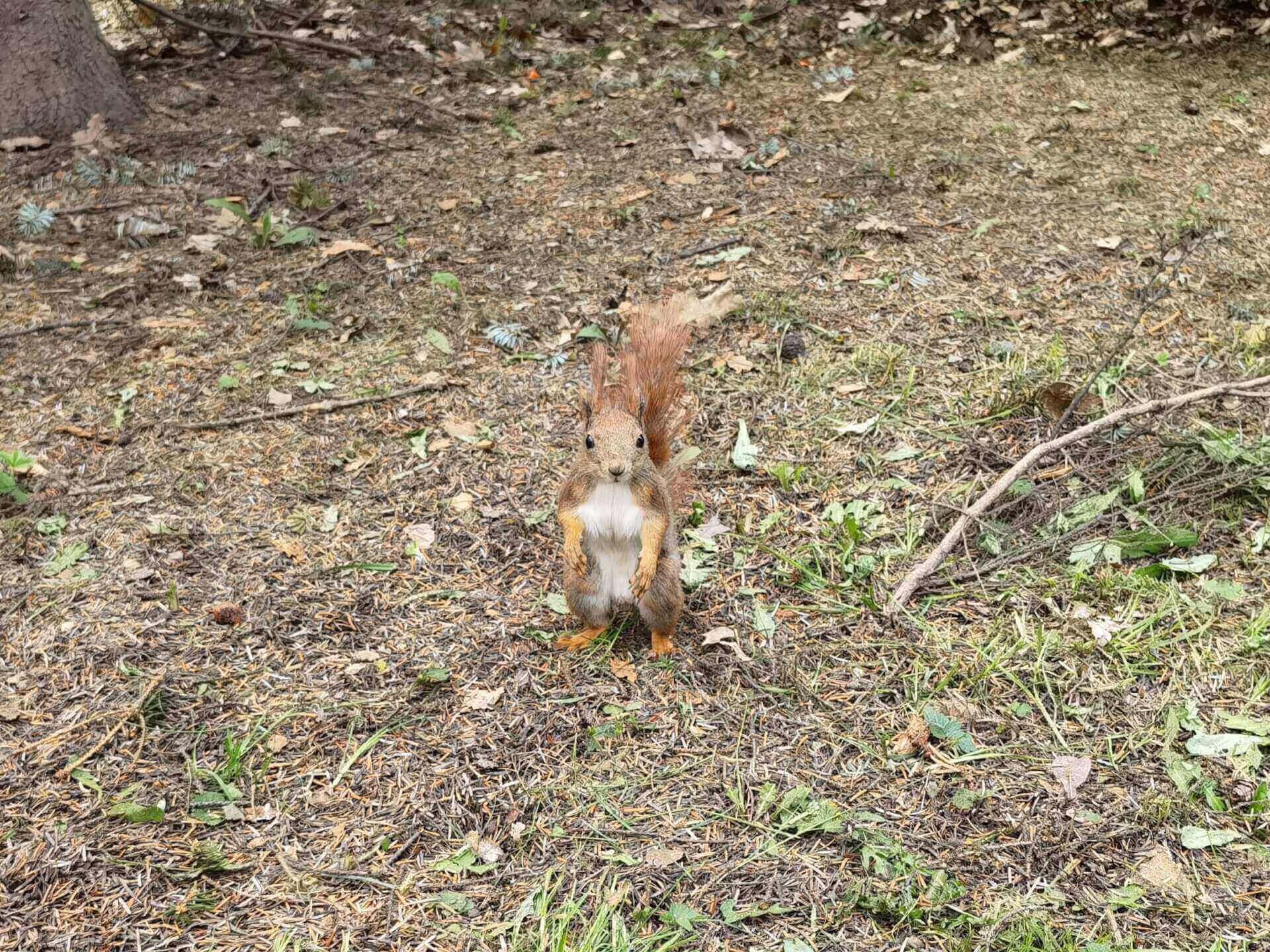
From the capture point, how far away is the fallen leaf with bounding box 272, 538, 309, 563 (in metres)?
2.69

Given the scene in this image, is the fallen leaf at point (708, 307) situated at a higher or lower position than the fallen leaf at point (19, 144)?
lower

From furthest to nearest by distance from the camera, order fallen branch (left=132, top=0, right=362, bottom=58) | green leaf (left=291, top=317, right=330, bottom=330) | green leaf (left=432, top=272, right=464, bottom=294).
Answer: fallen branch (left=132, top=0, right=362, bottom=58) < green leaf (left=432, top=272, right=464, bottom=294) < green leaf (left=291, top=317, right=330, bottom=330)

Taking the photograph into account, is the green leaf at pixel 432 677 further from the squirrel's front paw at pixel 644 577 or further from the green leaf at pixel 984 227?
the green leaf at pixel 984 227

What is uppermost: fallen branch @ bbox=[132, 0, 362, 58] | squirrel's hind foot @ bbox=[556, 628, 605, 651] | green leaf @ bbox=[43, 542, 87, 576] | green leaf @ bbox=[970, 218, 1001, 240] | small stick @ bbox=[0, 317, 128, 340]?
fallen branch @ bbox=[132, 0, 362, 58]

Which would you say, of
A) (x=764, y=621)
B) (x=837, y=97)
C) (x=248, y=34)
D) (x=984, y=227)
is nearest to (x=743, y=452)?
(x=764, y=621)

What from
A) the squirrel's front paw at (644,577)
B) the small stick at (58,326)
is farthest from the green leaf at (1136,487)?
the small stick at (58,326)

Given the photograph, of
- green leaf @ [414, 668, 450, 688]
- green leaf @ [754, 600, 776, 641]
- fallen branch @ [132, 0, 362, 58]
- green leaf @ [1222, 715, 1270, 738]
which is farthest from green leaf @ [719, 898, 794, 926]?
fallen branch @ [132, 0, 362, 58]

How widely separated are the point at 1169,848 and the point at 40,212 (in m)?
4.47

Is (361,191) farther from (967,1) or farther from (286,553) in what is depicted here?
(967,1)

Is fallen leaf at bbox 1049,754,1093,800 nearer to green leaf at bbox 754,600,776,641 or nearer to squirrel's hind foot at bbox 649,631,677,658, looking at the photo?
green leaf at bbox 754,600,776,641

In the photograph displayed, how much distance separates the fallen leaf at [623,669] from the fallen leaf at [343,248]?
7.56 ft

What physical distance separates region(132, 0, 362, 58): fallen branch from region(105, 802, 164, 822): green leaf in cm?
453

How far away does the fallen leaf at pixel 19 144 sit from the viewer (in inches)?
180

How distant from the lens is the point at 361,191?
4.43 meters
